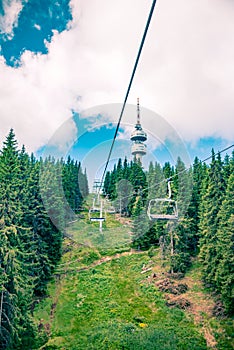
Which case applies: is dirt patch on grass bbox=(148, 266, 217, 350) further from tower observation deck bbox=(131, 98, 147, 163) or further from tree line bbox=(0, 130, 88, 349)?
tower observation deck bbox=(131, 98, 147, 163)

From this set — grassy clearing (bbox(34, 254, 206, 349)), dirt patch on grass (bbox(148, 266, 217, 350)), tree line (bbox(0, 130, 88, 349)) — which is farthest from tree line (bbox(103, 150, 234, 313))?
tree line (bbox(0, 130, 88, 349))

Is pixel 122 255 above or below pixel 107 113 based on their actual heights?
below

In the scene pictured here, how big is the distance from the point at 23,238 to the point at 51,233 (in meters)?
5.49

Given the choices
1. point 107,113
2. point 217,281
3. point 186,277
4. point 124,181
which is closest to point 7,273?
point 107,113

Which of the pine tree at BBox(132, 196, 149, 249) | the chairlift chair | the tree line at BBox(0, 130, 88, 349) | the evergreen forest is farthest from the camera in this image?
the pine tree at BBox(132, 196, 149, 249)

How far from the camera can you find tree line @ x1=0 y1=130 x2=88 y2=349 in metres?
15.5

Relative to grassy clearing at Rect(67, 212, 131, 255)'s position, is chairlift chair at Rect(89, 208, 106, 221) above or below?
above

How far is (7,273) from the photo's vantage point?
15812mm

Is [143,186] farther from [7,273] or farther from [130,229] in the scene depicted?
[7,273]

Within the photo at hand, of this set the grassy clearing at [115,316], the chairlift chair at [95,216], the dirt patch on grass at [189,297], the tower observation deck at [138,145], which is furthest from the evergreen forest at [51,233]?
the tower observation deck at [138,145]

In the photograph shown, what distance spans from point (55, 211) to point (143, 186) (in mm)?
21659

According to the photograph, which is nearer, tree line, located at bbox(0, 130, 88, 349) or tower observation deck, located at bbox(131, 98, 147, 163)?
tree line, located at bbox(0, 130, 88, 349)

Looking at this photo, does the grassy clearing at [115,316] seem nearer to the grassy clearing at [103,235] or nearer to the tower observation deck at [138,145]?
the grassy clearing at [103,235]

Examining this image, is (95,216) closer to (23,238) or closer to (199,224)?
(199,224)
